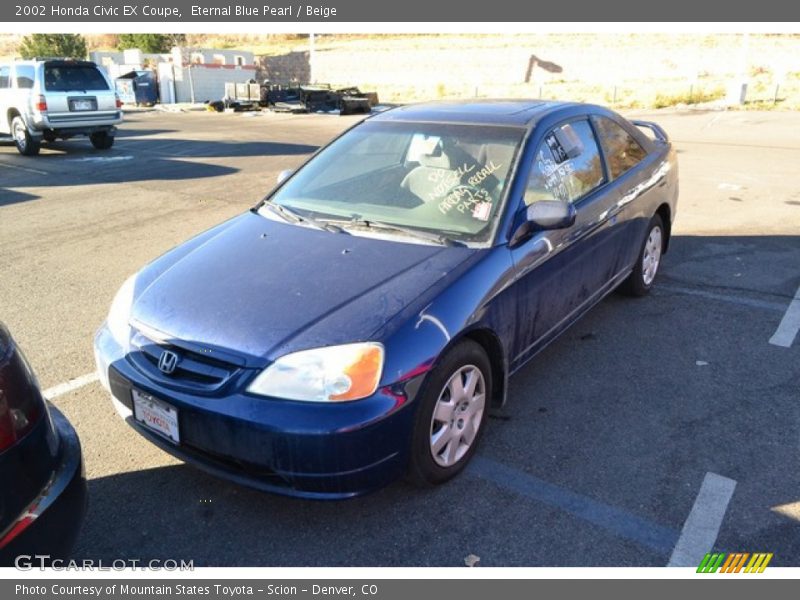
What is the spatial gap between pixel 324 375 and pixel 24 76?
13.9m

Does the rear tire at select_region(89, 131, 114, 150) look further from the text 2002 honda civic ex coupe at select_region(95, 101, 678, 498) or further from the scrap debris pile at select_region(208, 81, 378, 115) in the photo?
the text 2002 honda civic ex coupe at select_region(95, 101, 678, 498)

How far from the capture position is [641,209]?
4.73 m

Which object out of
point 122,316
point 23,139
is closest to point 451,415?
point 122,316

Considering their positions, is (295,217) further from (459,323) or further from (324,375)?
(324,375)

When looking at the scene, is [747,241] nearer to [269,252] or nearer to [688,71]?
[269,252]

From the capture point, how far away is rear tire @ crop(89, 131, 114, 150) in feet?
47.3

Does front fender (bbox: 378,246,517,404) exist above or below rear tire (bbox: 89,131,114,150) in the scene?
below

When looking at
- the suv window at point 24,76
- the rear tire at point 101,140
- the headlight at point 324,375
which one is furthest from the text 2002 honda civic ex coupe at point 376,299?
the rear tire at point 101,140

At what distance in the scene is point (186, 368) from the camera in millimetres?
2617

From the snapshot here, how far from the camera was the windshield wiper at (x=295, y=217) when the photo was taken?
352cm

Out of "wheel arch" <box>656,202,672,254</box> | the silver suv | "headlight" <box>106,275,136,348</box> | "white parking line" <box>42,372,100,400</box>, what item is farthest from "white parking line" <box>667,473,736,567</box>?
the silver suv

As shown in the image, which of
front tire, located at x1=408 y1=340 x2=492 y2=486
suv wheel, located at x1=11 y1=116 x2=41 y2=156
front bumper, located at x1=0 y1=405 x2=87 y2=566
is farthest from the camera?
suv wheel, located at x1=11 y1=116 x2=41 y2=156

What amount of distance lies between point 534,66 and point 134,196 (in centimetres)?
3789

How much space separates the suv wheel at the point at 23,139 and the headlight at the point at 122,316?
12.4 metres
